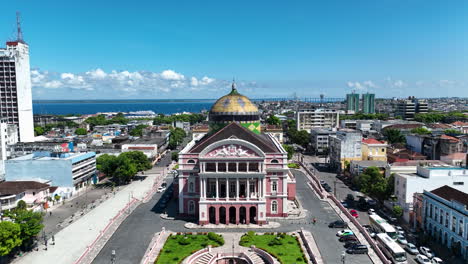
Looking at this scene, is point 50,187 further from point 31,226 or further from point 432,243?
point 432,243

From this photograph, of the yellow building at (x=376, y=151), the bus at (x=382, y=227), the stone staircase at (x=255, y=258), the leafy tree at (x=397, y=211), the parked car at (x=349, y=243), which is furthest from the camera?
the yellow building at (x=376, y=151)

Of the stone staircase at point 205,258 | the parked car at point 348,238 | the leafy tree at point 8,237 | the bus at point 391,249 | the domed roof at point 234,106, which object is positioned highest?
the domed roof at point 234,106

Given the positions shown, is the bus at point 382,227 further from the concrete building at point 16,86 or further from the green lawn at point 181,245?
the concrete building at point 16,86

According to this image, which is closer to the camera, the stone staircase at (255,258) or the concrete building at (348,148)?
the stone staircase at (255,258)

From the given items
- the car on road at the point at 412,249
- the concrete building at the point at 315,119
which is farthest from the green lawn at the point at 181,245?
the concrete building at the point at 315,119

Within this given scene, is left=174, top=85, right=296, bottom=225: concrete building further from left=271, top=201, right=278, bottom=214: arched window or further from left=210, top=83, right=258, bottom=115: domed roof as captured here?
left=210, top=83, right=258, bottom=115: domed roof

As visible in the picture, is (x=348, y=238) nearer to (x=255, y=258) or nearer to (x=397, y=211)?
(x=397, y=211)

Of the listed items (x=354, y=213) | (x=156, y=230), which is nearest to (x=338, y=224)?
(x=354, y=213)

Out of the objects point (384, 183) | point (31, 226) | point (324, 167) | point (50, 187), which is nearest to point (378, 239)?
point (384, 183)
